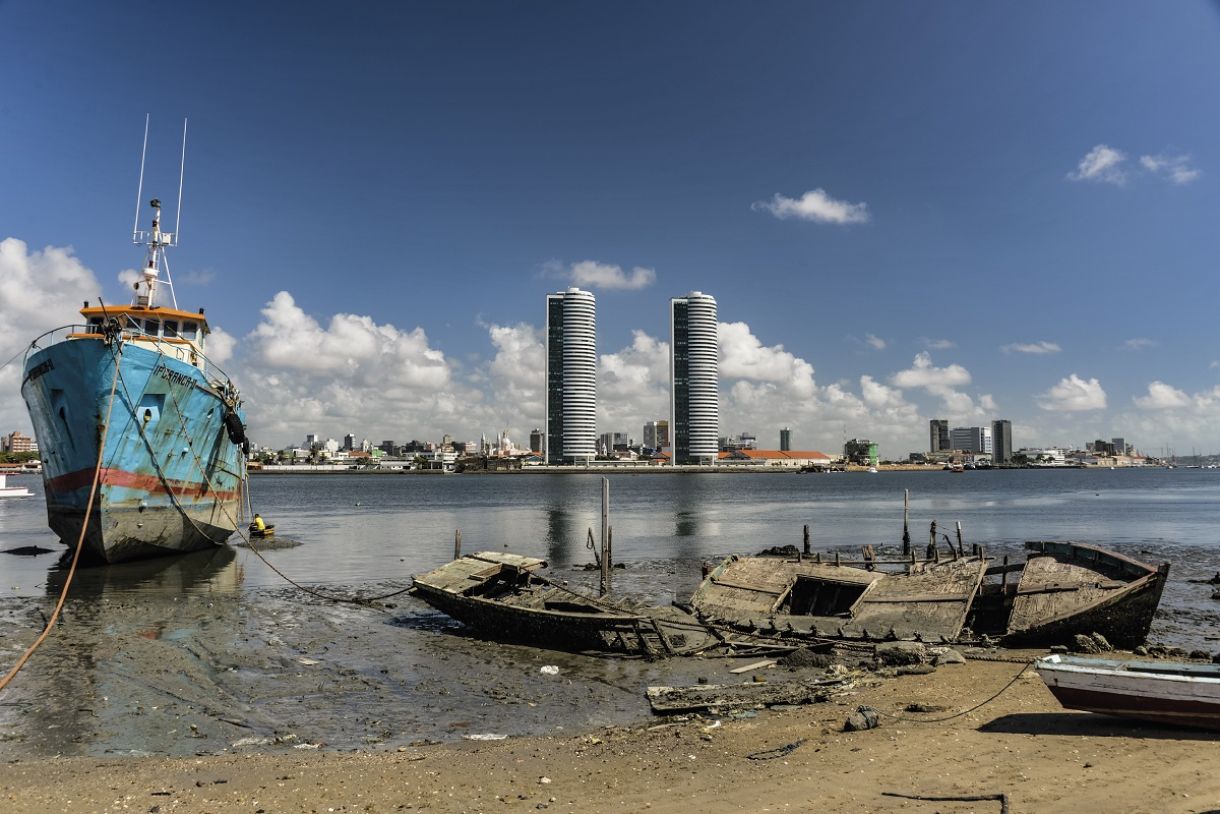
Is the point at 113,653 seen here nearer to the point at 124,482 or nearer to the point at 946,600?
Result: the point at 124,482

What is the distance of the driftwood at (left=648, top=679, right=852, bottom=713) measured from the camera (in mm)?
12727

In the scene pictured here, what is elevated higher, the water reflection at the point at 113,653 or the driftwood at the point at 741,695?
the driftwood at the point at 741,695

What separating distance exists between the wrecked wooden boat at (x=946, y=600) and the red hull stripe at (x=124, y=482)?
22149mm

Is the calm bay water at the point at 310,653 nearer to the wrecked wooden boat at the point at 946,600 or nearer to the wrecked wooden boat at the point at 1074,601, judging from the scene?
the wrecked wooden boat at the point at 1074,601

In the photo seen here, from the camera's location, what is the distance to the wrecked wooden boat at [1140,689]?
384 inches

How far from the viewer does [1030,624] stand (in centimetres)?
1652

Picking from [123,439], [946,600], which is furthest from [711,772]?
[123,439]

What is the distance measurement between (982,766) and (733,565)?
1313 cm

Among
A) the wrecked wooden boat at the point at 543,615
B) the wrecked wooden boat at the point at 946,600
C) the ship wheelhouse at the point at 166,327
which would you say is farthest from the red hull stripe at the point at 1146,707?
the ship wheelhouse at the point at 166,327

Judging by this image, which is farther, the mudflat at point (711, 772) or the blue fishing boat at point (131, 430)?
the blue fishing boat at point (131, 430)

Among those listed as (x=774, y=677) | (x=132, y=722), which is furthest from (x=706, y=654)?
(x=132, y=722)

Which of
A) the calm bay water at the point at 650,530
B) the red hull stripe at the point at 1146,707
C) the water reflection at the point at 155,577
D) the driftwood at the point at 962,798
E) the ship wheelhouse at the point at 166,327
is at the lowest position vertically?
the calm bay water at the point at 650,530

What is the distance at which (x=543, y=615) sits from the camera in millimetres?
17562

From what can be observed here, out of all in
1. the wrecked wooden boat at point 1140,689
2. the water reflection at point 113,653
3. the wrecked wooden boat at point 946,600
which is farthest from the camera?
the wrecked wooden boat at point 946,600
